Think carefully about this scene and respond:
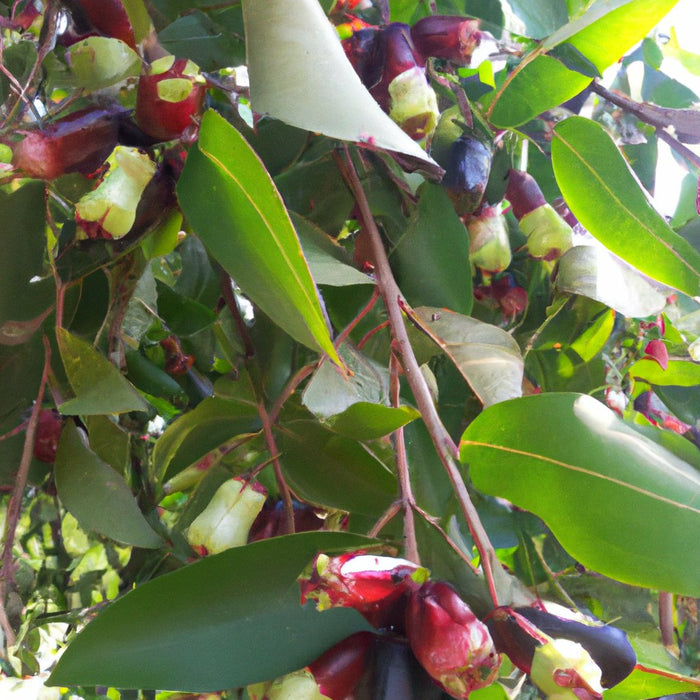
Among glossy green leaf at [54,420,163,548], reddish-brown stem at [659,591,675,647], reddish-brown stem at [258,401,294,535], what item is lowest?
reddish-brown stem at [659,591,675,647]

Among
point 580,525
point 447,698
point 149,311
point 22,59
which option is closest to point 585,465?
point 580,525

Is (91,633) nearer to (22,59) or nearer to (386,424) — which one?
(386,424)

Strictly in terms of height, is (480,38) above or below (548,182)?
above

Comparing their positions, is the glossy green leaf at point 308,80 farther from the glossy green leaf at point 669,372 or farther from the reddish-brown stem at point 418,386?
the glossy green leaf at point 669,372

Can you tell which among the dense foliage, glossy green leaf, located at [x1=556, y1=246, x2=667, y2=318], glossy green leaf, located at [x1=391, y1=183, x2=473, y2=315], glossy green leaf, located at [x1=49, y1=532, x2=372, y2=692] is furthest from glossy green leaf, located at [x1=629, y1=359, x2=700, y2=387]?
glossy green leaf, located at [x1=49, y1=532, x2=372, y2=692]

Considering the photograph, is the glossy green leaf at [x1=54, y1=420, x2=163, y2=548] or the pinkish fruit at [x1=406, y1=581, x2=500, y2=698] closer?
the pinkish fruit at [x1=406, y1=581, x2=500, y2=698]

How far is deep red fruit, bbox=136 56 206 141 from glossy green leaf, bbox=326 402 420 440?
21 centimetres

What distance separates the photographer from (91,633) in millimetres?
435

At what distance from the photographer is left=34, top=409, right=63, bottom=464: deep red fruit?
2.27 ft

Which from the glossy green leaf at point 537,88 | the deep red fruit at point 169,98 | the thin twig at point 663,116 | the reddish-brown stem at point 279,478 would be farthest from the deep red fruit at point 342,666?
the thin twig at point 663,116

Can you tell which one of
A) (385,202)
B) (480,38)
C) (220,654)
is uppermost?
(480,38)

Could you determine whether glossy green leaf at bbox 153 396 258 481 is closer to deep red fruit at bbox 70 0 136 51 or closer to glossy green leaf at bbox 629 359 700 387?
deep red fruit at bbox 70 0 136 51

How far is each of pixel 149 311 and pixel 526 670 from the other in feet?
1.45

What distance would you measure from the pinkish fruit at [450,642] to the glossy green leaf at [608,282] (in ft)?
1.06
